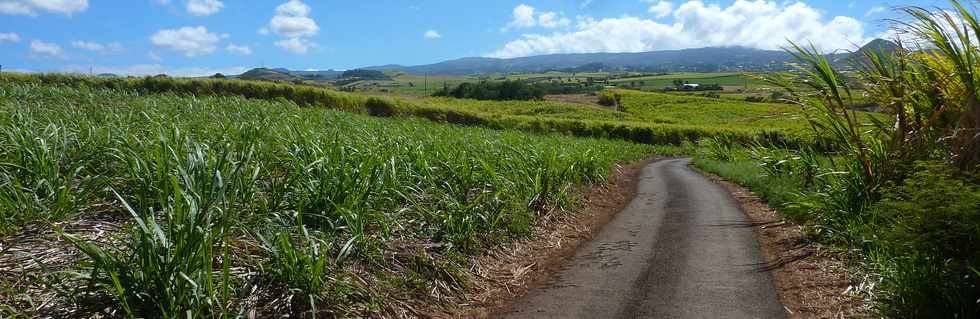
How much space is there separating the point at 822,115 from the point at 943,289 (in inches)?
138

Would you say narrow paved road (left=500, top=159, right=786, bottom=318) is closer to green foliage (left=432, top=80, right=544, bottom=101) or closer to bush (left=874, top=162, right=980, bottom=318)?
bush (left=874, top=162, right=980, bottom=318)

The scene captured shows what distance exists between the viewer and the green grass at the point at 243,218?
2.82m

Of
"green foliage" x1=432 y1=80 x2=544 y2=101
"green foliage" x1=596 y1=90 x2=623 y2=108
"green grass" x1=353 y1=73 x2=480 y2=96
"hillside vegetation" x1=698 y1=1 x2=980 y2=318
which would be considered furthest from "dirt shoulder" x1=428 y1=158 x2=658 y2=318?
"green grass" x1=353 y1=73 x2=480 y2=96

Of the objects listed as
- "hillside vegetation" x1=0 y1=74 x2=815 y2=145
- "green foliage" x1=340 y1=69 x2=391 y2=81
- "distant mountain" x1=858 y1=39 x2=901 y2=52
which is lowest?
"hillside vegetation" x1=0 y1=74 x2=815 y2=145

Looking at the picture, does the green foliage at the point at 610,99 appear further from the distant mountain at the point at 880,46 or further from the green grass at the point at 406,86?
the distant mountain at the point at 880,46

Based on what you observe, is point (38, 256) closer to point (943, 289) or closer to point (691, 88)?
point (943, 289)

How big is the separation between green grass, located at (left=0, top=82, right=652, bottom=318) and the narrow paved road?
2.95 feet

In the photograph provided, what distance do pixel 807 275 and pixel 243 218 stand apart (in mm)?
4675

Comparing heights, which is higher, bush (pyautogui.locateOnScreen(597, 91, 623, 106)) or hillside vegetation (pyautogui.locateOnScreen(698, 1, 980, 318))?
hillside vegetation (pyautogui.locateOnScreen(698, 1, 980, 318))

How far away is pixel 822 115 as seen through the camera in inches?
256

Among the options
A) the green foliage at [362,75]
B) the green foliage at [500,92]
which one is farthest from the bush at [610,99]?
the green foliage at [362,75]

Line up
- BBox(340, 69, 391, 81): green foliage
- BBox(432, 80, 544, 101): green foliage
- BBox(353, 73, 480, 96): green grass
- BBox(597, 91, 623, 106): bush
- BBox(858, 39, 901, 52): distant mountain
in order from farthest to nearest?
BBox(340, 69, 391, 81): green foliage, BBox(353, 73, 480, 96): green grass, BBox(432, 80, 544, 101): green foliage, BBox(597, 91, 623, 106): bush, BBox(858, 39, 901, 52): distant mountain

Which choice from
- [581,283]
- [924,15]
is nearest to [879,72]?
[924,15]

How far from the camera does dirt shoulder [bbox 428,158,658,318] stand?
4570 mm
